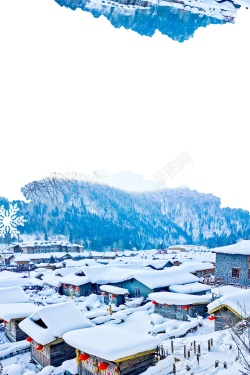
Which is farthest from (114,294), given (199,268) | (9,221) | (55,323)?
(9,221)

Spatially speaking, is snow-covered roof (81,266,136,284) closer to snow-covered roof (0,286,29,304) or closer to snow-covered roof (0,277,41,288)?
snow-covered roof (0,277,41,288)

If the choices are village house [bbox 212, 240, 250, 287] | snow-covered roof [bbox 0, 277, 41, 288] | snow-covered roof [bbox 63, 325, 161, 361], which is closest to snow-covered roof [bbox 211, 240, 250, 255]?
village house [bbox 212, 240, 250, 287]

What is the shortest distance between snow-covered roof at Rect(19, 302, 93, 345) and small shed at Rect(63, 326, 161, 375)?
232 centimetres

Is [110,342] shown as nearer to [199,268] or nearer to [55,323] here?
[55,323]

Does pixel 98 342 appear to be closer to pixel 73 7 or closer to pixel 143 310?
pixel 73 7

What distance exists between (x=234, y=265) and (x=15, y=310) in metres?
18.1

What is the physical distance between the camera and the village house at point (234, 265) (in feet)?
88.1

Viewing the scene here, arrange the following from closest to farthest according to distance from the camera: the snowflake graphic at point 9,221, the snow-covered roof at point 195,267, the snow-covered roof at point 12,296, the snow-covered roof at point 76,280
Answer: the snowflake graphic at point 9,221 → the snow-covered roof at point 12,296 → the snow-covered roof at point 76,280 → the snow-covered roof at point 195,267

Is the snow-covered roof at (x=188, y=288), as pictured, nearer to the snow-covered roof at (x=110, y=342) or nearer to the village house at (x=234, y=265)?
the village house at (x=234, y=265)

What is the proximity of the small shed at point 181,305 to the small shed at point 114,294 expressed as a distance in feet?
18.1

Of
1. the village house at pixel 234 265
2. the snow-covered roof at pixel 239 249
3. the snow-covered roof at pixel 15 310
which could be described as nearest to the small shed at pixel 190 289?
the village house at pixel 234 265

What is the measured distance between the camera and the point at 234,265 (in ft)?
91.3

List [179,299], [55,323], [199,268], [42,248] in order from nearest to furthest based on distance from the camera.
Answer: [55,323], [179,299], [199,268], [42,248]

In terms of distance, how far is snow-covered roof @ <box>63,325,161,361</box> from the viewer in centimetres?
993
